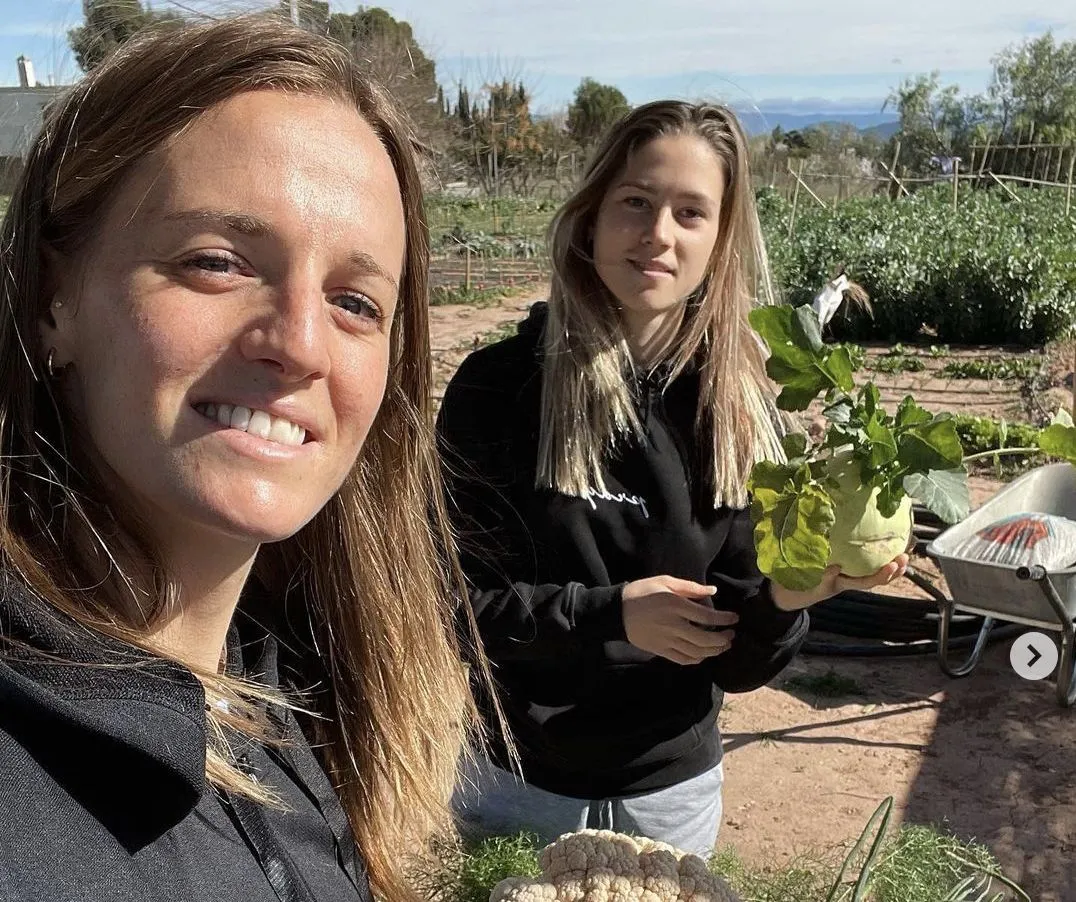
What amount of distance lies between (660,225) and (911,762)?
3351 mm

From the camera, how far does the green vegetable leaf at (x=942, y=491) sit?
1.41 metres

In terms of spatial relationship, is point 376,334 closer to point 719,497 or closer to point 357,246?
point 357,246

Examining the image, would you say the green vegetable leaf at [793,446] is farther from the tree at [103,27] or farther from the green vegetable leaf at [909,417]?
the tree at [103,27]

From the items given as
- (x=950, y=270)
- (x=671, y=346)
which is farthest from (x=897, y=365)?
(x=671, y=346)

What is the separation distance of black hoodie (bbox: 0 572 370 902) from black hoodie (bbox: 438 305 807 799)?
107 cm

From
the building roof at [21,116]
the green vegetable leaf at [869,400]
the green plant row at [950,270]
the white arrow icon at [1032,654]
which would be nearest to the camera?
the building roof at [21,116]

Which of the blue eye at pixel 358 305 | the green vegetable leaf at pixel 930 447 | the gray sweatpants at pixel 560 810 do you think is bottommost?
the gray sweatpants at pixel 560 810

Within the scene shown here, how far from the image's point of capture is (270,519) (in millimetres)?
964

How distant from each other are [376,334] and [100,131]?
0.36 meters

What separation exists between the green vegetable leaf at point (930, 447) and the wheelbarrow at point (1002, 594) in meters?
2.82

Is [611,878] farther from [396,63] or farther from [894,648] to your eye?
[894,648]

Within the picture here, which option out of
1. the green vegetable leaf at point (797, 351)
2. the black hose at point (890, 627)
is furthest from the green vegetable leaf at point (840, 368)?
the black hose at point (890, 627)

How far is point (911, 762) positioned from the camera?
444 cm

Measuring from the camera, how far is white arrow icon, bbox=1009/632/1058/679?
3.33 metres
